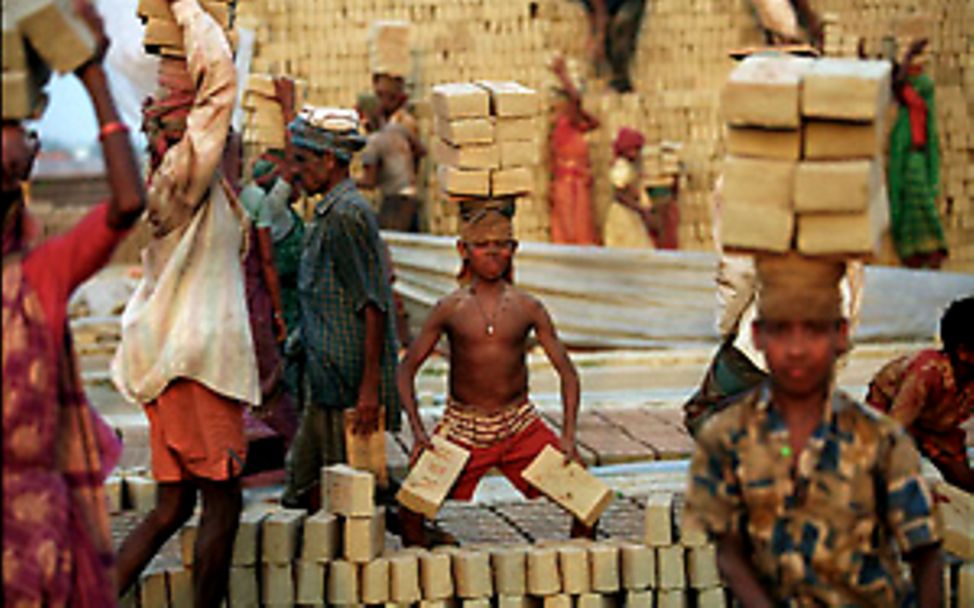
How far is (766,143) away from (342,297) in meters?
2.77

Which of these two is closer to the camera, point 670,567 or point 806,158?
point 806,158

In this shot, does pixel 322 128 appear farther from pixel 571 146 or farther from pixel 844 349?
pixel 571 146

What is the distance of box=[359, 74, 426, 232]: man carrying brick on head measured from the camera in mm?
12148

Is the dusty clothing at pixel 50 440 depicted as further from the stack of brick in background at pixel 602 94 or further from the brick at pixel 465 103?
A: the stack of brick in background at pixel 602 94

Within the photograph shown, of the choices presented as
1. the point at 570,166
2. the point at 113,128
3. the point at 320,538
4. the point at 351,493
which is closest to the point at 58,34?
the point at 113,128

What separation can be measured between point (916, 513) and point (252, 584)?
2.55m

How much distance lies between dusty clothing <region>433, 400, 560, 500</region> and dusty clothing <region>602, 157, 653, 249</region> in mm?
7127

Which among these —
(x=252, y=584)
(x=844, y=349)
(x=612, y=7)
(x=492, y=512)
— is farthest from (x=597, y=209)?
(x=844, y=349)

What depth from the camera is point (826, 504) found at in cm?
362

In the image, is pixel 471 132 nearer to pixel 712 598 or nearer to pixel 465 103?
pixel 465 103

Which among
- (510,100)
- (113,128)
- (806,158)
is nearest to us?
(113,128)

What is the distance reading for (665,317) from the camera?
1127cm

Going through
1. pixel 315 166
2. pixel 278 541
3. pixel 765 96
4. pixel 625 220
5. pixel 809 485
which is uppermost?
pixel 765 96

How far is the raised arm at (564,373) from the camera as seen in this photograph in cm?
577
